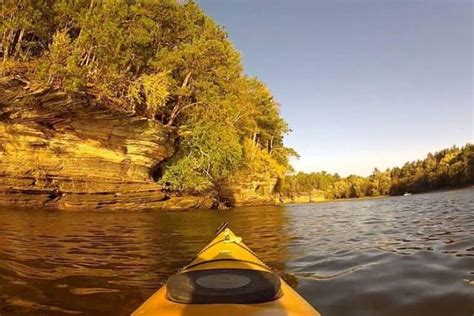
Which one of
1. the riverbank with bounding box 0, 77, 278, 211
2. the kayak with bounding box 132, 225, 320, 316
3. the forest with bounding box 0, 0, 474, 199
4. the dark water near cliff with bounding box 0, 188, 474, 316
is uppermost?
the forest with bounding box 0, 0, 474, 199

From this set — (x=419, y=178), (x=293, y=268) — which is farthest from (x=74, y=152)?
(x=419, y=178)

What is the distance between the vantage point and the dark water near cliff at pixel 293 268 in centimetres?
416

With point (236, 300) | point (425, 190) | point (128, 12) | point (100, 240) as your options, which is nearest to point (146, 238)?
point (100, 240)

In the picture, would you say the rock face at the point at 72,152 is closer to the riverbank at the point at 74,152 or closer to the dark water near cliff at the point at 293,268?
the riverbank at the point at 74,152

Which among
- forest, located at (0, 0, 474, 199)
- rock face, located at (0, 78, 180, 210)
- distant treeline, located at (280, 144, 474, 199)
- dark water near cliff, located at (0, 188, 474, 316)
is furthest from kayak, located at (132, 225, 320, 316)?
distant treeline, located at (280, 144, 474, 199)

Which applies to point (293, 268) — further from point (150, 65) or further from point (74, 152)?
point (150, 65)

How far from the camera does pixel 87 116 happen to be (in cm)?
1811

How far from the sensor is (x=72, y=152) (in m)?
18.9

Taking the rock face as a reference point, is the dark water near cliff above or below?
below

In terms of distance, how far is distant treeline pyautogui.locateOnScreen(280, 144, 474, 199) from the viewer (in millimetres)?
42562

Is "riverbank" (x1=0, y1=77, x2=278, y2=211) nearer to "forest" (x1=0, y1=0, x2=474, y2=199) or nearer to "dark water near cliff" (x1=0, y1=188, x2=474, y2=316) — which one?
"forest" (x1=0, y1=0, x2=474, y2=199)

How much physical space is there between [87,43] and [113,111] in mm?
3237

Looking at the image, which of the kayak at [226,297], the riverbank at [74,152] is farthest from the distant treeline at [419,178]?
the kayak at [226,297]

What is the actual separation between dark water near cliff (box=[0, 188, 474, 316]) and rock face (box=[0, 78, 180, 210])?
7.94 meters
